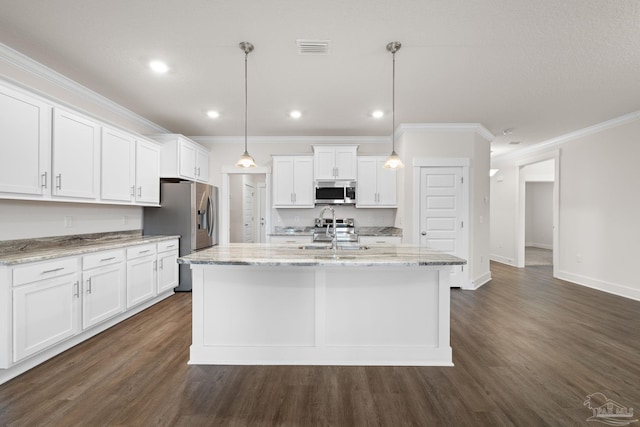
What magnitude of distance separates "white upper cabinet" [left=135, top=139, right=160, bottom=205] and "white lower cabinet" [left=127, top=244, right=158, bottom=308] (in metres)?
0.75

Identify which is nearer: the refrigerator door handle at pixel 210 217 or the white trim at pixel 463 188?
the white trim at pixel 463 188

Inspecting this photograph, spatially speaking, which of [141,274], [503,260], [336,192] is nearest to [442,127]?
[336,192]

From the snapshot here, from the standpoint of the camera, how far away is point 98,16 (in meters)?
2.15

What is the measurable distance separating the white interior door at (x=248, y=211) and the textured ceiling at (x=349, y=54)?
339cm

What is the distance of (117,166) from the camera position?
3492 mm

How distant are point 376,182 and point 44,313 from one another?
4455 millimetres

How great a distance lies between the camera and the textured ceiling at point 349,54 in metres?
2.08

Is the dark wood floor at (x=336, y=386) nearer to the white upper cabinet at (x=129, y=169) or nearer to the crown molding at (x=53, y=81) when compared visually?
the white upper cabinet at (x=129, y=169)

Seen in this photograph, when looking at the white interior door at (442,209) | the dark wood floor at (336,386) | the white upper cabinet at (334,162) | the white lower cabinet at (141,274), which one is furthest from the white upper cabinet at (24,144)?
the white interior door at (442,209)

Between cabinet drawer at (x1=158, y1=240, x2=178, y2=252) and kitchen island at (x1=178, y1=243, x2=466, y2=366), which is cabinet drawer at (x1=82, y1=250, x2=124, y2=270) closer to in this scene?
cabinet drawer at (x1=158, y1=240, x2=178, y2=252)

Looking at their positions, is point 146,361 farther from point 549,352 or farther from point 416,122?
point 416,122

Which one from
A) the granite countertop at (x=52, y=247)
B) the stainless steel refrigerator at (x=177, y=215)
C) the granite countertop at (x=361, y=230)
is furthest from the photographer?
the granite countertop at (x=361, y=230)

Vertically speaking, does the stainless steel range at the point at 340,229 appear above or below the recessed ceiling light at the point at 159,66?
below

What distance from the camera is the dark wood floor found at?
1.79m
